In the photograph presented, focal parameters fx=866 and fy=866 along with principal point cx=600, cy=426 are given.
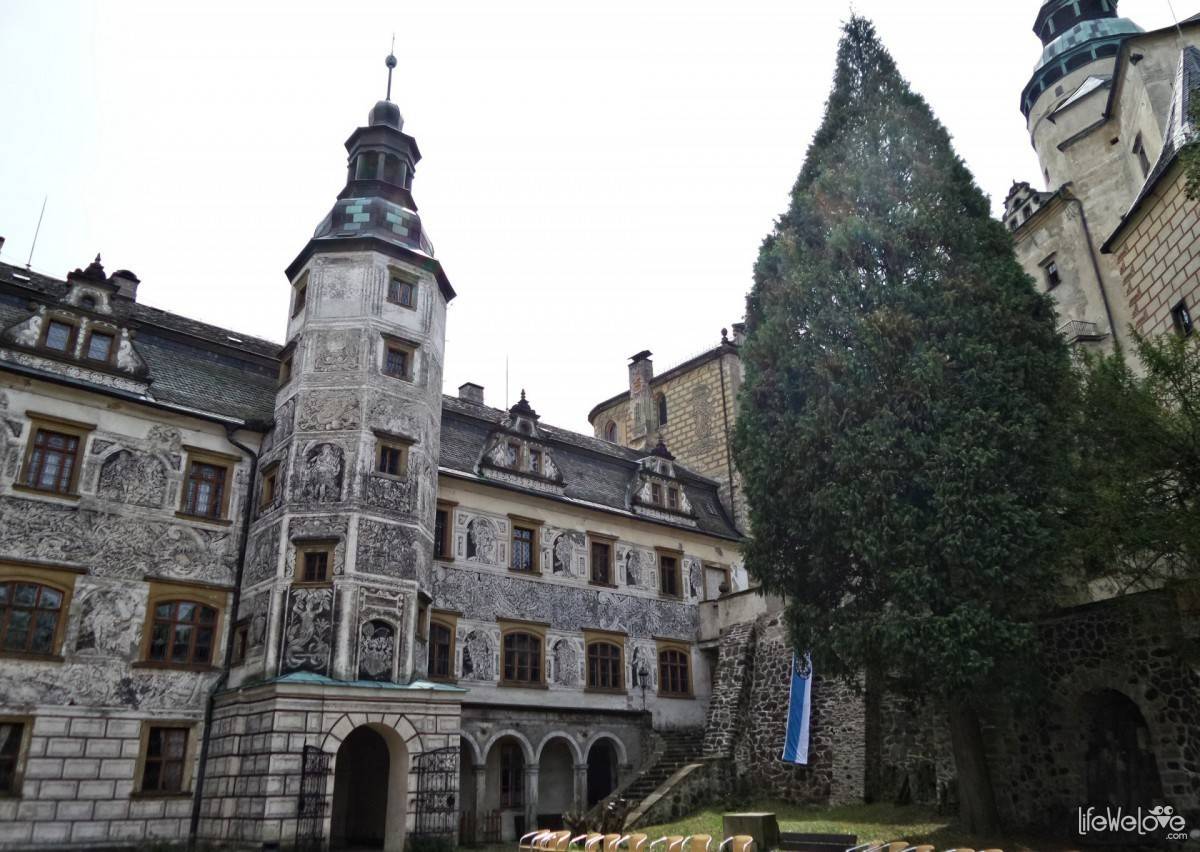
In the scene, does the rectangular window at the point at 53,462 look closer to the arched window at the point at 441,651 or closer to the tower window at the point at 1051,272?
the arched window at the point at 441,651

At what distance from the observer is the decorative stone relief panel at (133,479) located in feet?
60.3

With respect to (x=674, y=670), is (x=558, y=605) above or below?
above

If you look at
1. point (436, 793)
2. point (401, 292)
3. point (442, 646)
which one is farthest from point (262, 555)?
point (401, 292)

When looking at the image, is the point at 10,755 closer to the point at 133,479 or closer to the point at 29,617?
the point at 29,617

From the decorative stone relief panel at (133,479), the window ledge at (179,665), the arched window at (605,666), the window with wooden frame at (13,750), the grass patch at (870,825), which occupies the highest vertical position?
the decorative stone relief panel at (133,479)

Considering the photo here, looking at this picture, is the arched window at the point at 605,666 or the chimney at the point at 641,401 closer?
the arched window at the point at 605,666

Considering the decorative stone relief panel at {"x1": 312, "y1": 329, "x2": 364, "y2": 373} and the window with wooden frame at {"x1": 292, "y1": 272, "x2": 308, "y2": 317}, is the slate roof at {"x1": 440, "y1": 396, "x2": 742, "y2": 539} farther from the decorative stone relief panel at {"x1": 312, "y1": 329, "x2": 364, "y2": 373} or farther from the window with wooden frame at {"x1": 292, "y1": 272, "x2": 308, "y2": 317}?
the window with wooden frame at {"x1": 292, "y1": 272, "x2": 308, "y2": 317}

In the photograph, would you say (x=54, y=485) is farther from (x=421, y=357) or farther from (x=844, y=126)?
(x=844, y=126)

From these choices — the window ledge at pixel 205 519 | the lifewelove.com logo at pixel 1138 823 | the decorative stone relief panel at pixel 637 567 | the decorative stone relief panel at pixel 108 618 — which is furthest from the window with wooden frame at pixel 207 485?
the lifewelove.com logo at pixel 1138 823

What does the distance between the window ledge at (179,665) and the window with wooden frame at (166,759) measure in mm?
1071

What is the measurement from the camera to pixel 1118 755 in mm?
15227

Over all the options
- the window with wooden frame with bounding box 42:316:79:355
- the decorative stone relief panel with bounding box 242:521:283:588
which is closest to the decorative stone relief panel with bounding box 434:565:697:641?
the decorative stone relief panel with bounding box 242:521:283:588

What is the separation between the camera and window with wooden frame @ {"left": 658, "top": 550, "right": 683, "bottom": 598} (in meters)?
27.3

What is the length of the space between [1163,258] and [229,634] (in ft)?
70.0
